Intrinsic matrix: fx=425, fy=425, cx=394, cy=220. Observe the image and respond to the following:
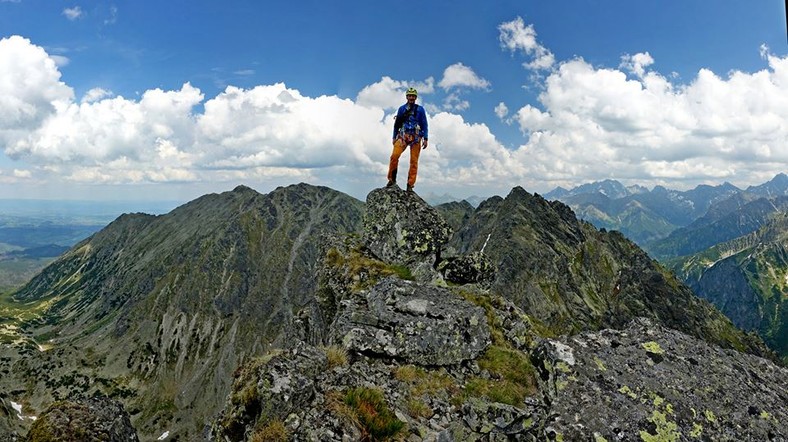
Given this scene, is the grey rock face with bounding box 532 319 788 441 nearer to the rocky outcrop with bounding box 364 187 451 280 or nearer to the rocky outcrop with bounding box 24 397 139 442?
the rocky outcrop with bounding box 24 397 139 442

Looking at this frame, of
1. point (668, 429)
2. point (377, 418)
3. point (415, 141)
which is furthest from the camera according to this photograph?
point (415, 141)

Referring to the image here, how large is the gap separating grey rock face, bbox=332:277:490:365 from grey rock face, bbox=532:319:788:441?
24.9ft

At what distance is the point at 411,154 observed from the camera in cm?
2920

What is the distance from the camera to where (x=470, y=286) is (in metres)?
28.5

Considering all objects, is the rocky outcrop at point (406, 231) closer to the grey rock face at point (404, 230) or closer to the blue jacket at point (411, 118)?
the grey rock face at point (404, 230)

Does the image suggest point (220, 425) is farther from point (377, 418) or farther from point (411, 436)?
point (411, 436)

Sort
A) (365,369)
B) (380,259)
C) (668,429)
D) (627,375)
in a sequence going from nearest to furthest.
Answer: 1. (668,429)
2. (627,375)
3. (365,369)
4. (380,259)

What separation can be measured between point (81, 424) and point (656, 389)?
14540 millimetres

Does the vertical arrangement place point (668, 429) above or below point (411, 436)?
above

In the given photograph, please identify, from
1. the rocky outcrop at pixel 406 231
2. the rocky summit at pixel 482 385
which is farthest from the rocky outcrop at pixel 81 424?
the rocky outcrop at pixel 406 231

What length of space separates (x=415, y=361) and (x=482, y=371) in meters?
2.76

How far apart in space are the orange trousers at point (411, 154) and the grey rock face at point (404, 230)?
63.1 inches

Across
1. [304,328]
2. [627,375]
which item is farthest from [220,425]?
[304,328]

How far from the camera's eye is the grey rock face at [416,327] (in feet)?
53.5
